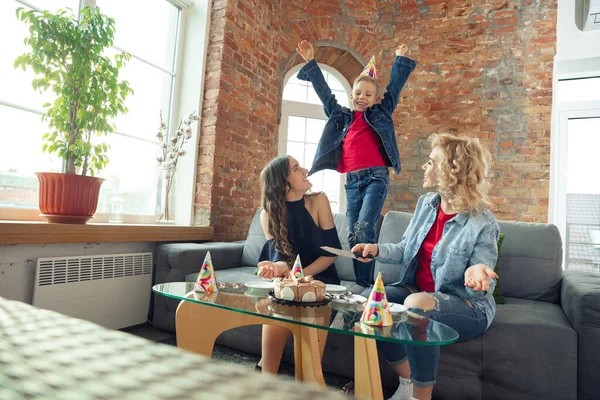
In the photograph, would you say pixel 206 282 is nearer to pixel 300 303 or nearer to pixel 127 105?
pixel 300 303

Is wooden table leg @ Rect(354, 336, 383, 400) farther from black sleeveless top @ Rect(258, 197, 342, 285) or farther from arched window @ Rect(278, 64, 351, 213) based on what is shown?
arched window @ Rect(278, 64, 351, 213)

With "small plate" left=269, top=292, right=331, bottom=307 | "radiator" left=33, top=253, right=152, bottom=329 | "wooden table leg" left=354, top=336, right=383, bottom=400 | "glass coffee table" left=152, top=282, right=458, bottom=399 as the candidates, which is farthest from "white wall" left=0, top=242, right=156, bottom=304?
"wooden table leg" left=354, top=336, right=383, bottom=400

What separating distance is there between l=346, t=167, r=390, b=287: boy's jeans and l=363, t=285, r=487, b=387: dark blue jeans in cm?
73

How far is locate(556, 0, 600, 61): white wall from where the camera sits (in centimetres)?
404

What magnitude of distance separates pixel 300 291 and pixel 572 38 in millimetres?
4243

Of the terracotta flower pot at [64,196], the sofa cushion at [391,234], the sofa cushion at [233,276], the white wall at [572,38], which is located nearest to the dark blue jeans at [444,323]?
the sofa cushion at [391,234]

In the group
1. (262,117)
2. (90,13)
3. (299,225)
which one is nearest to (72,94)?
(90,13)

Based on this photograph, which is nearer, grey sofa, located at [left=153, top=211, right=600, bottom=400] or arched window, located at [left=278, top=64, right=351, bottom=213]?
grey sofa, located at [left=153, top=211, right=600, bottom=400]

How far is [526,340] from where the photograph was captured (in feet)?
5.40

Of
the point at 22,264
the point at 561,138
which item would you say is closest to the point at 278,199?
the point at 22,264

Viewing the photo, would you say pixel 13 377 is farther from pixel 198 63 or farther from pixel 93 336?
pixel 198 63

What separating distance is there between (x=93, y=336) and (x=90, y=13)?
254 cm

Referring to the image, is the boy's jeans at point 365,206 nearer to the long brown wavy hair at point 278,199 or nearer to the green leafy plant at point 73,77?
the long brown wavy hair at point 278,199

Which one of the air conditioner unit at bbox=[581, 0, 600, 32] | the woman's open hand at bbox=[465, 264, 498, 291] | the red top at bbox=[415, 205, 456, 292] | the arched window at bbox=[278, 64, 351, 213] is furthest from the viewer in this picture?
the arched window at bbox=[278, 64, 351, 213]
